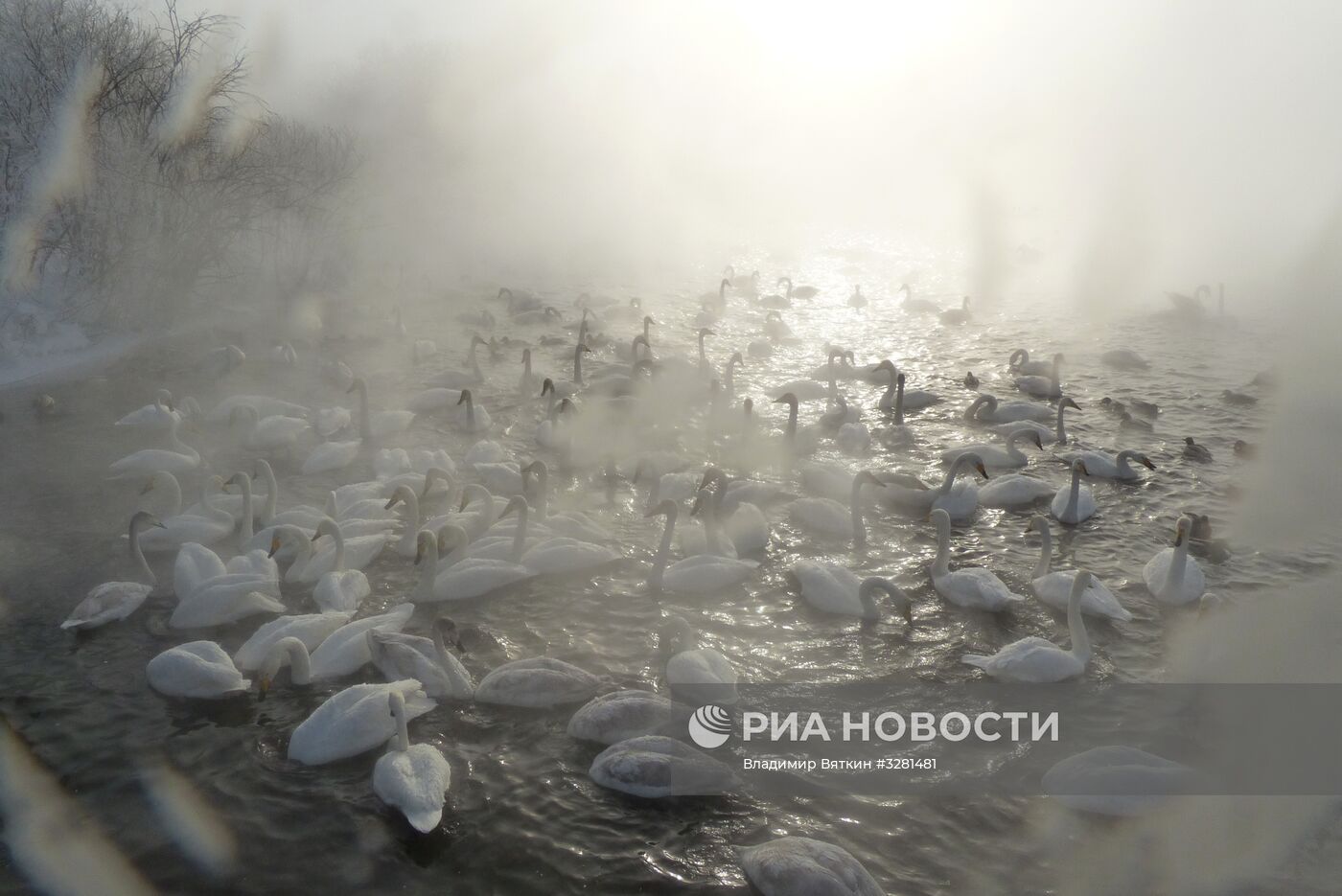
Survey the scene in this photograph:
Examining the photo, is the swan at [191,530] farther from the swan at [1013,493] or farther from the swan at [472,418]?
the swan at [1013,493]

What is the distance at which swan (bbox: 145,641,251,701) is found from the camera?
814 cm

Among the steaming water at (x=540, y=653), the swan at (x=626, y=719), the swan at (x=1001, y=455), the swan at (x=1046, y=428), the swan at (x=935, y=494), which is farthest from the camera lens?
the swan at (x=1046, y=428)

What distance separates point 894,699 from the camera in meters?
8.53

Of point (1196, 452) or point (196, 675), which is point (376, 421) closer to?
point (196, 675)

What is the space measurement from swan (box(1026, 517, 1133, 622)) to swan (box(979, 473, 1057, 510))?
2.19 meters

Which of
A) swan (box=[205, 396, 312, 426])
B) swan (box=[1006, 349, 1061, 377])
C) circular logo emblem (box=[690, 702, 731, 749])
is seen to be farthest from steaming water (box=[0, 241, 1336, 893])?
swan (box=[1006, 349, 1061, 377])

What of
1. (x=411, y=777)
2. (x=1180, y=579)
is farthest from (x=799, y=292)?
(x=411, y=777)

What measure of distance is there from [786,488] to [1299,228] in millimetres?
35049

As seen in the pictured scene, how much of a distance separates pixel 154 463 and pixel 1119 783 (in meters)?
12.3

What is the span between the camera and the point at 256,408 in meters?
15.4

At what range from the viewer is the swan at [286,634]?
8508 mm

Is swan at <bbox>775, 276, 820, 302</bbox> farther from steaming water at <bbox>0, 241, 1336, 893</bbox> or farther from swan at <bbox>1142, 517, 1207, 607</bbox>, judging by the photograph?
swan at <bbox>1142, 517, 1207, 607</bbox>

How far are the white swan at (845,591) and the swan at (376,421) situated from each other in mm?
7714

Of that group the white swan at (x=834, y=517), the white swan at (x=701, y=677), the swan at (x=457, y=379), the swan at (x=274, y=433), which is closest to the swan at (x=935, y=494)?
the white swan at (x=834, y=517)
